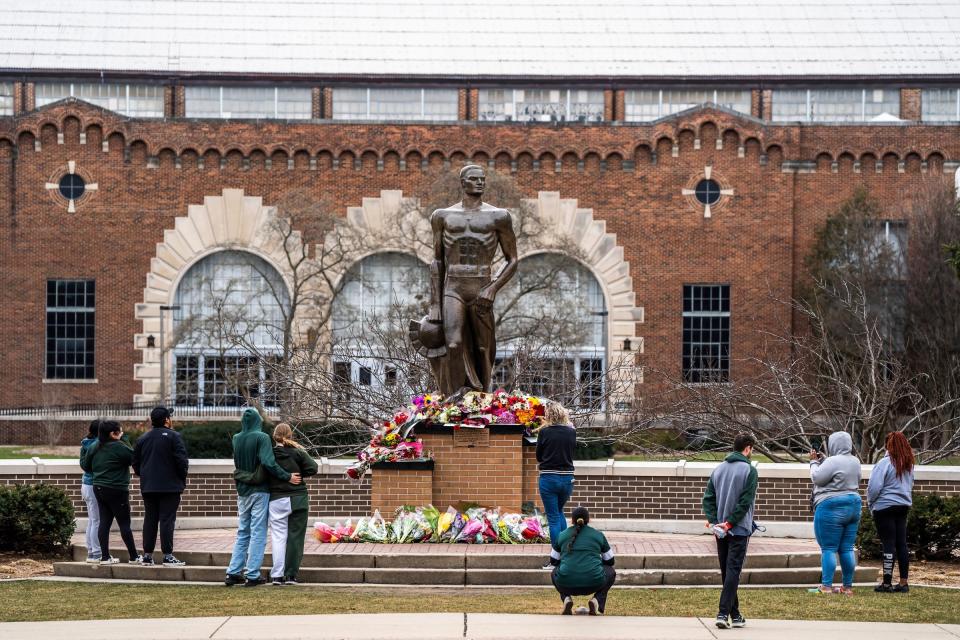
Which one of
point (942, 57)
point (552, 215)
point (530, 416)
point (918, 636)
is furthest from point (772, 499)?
point (942, 57)

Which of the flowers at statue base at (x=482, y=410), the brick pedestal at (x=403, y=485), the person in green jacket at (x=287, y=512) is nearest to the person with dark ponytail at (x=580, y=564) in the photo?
the person in green jacket at (x=287, y=512)

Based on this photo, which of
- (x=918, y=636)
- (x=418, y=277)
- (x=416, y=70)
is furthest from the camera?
(x=416, y=70)

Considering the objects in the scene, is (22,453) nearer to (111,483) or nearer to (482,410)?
(111,483)

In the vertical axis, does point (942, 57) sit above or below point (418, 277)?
above

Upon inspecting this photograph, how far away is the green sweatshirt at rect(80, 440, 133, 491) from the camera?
17.9m

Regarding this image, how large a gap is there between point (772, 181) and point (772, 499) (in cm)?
3042

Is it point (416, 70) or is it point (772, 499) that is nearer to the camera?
point (772, 499)

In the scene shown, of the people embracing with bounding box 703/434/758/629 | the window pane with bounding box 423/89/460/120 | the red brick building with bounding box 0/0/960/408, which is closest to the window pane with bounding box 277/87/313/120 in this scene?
the red brick building with bounding box 0/0/960/408

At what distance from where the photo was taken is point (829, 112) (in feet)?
175

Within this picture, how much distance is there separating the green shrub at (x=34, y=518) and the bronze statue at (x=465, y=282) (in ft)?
14.9

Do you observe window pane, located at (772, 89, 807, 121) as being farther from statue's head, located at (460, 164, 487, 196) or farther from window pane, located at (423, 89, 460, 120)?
statue's head, located at (460, 164, 487, 196)

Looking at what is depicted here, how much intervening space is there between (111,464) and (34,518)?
1771mm

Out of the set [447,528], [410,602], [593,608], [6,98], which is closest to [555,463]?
[410,602]

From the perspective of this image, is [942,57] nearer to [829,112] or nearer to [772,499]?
[829,112]
